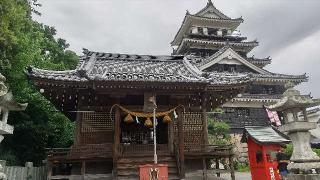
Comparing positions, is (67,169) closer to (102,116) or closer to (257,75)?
(102,116)

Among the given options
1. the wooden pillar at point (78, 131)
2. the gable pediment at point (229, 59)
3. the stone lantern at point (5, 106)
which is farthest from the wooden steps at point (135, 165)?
the gable pediment at point (229, 59)

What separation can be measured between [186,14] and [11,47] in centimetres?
2937

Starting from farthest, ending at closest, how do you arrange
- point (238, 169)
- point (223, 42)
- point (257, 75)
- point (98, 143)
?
point (223, 42), point (257, 75), point (238, 169), point (98, 143)

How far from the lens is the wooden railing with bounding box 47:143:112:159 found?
42.9 ft

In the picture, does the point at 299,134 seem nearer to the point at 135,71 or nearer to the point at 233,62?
the point at 135,71

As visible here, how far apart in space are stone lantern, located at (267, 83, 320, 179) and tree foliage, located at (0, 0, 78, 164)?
13703 mm

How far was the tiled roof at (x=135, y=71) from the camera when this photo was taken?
43.0 feet

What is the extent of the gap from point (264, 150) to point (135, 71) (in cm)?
784

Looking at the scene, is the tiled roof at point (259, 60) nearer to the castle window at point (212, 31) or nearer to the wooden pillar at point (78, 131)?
the castle window at point (212, 31)

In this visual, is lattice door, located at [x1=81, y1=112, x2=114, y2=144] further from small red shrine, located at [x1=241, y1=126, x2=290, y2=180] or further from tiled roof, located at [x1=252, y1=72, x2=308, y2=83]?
tiled roof, located at [x1=252, y1=72, x2=308, y2=83]

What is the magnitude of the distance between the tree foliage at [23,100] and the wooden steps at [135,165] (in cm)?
785

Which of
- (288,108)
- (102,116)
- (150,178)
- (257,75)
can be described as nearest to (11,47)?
(102,116)

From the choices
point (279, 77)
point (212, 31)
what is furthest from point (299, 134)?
point (212, 31)

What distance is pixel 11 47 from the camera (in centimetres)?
1672
